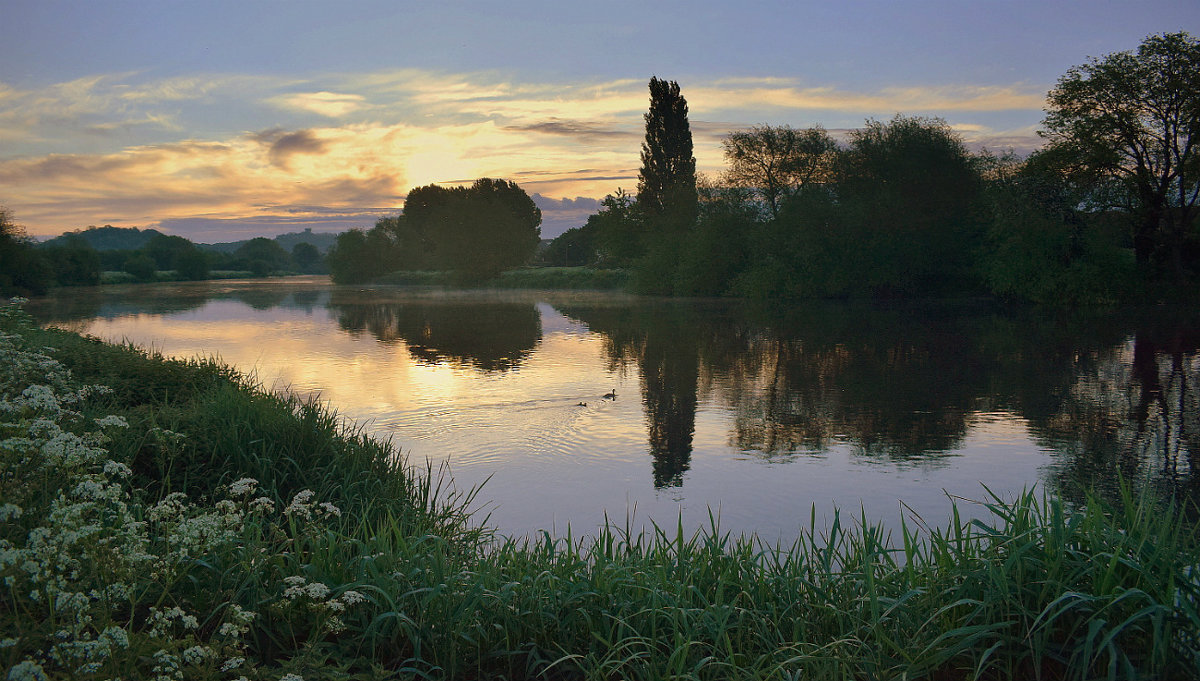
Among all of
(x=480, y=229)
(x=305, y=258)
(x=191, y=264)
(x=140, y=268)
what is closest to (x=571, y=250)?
(x=480, y=229)

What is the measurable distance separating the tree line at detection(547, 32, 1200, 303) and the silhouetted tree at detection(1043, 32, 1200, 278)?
62mm

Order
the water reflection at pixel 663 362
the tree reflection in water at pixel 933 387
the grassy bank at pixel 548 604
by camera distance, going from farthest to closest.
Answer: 1. the water reflection at pixel 663 362
2. the tree reflection in water at pixel 933 387
3. the grassy bank at pixel 548 604

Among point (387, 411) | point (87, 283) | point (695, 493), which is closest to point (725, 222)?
point (387, 411)

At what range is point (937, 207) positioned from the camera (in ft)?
143

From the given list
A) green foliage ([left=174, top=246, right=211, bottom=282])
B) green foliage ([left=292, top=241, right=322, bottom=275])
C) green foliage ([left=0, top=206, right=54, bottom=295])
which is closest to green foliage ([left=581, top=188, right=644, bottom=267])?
green foliage ([left=0, top=206, right=54, bottom=295])

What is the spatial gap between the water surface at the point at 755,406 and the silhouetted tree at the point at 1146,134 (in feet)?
29.2

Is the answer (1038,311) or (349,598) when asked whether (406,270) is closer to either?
(1038,311)

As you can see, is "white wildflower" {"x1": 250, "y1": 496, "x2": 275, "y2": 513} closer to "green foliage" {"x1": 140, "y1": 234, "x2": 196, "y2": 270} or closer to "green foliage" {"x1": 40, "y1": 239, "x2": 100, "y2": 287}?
"green foliage" {"x1": 40, "y1": 239, "x2": 100, "y2": 287}

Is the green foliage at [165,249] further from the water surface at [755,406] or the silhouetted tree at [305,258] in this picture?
the water surface at [755,406]

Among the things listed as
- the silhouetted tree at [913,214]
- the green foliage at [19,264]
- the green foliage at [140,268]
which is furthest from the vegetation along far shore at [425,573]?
the green foliage at [140,268]

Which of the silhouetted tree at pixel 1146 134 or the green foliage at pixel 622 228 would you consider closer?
the silhouetted tree at pixel 1146 134

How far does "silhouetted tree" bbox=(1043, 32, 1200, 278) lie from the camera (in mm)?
33594

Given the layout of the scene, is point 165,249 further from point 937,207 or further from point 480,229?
point 937,207

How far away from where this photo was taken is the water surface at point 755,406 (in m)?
8.74
